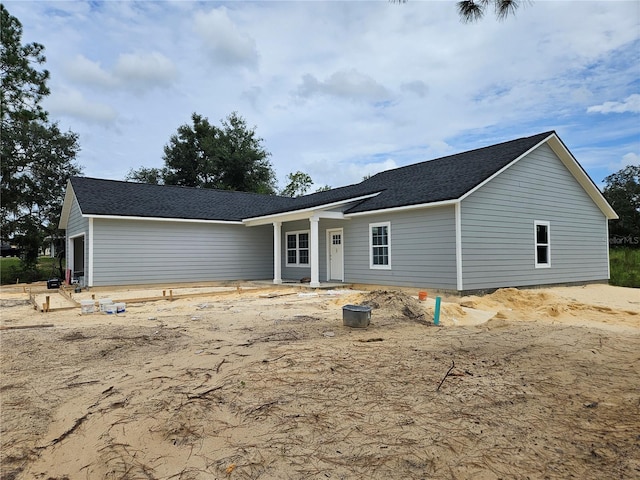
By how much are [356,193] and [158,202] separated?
8.35 m

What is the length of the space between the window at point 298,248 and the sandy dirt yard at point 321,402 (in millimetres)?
10697

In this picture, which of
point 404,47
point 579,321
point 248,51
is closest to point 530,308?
point 579,321

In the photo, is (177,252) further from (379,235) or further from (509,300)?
(509,300)

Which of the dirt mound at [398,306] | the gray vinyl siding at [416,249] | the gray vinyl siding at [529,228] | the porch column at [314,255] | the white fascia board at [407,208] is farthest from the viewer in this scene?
the porch column at [314,255]

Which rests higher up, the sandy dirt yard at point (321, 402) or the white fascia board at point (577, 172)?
the white fascia board at point (577, 172)

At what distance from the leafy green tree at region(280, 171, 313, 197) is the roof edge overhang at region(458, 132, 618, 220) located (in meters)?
31.5

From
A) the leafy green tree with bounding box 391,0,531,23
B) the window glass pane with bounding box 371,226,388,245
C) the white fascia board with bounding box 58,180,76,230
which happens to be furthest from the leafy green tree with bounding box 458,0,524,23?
the white fascia board with bounding box 58,180,76,230

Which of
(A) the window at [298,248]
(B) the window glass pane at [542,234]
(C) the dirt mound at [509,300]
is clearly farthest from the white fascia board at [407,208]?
(B) the window glass pane at [542,234]

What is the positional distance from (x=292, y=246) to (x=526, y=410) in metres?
15.6

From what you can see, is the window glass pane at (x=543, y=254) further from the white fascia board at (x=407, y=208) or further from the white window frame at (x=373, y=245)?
the white window frame at (x=373, y=245)

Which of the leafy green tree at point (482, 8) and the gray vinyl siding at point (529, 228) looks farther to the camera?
the gray vinyl siding at point (529, 228)

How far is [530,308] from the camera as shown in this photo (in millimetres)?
9844

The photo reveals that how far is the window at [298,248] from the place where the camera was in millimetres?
17938

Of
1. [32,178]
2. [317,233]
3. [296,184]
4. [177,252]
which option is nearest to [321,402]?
[317,233]
